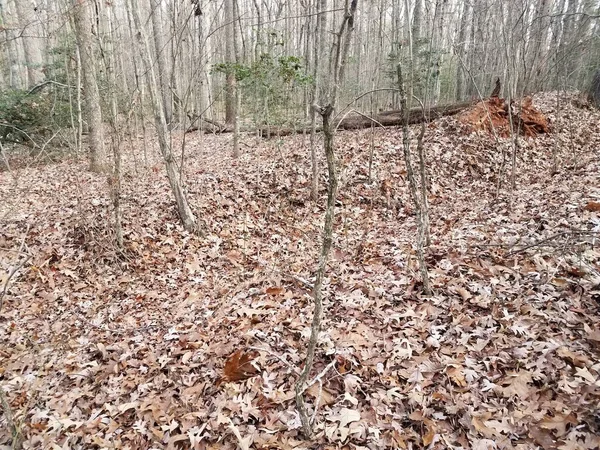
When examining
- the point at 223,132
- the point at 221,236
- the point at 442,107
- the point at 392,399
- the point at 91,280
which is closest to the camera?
the point at 392,399

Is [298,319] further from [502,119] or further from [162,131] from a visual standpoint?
[502,119]

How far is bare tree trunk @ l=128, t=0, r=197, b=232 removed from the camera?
19.3ft

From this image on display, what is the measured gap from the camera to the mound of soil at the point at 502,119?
386 inches

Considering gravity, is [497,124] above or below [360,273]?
above

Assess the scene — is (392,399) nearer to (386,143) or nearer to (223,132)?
(386,143)

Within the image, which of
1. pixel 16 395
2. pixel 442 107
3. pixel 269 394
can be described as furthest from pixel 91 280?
pixel 442 107

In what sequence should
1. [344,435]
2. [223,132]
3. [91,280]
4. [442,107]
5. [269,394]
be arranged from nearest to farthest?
[344,435]
[269,394]
[91,280]
[442,107]
[223,132]

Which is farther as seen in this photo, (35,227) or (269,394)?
(35,227)

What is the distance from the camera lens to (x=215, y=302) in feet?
16.6

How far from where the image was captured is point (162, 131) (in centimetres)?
626

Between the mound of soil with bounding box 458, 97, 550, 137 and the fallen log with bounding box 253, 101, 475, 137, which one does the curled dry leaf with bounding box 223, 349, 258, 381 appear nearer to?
the fallen log with bounding box 253, 101, 475, 137

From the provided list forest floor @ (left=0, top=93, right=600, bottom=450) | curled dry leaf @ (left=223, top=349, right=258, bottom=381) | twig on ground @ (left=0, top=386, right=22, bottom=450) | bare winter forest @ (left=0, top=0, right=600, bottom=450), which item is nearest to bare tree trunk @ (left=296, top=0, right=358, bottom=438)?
bare winter forest @ (left=0, top=0, right=600, bottom=450)

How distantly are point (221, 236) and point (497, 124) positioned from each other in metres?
8.08

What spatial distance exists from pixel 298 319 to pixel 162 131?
13.5ft
